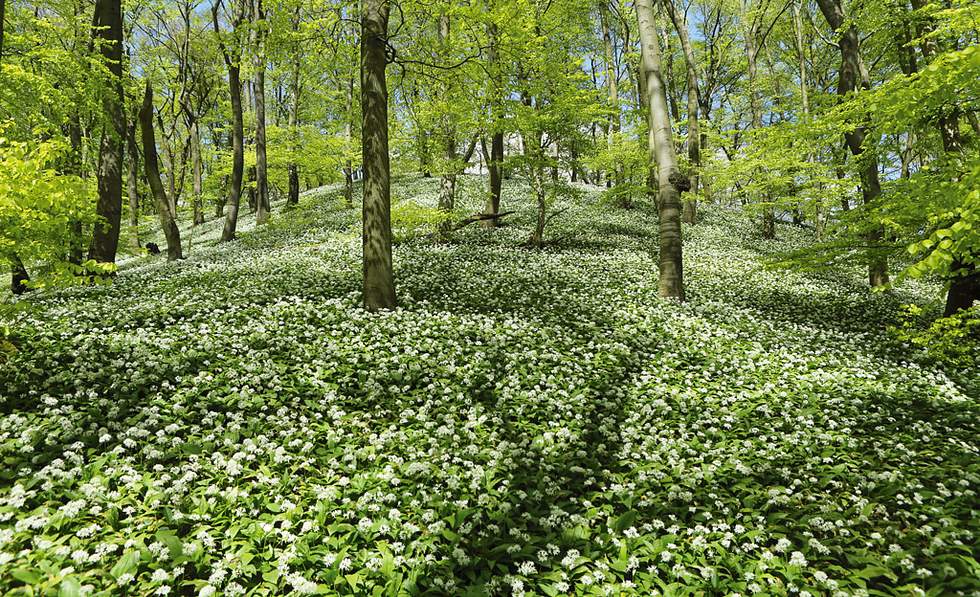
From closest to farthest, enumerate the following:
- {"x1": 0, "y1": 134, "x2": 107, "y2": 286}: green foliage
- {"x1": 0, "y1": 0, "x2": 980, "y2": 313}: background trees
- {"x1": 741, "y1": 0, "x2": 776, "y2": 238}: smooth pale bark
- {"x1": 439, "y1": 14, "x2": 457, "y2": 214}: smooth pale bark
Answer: {"x1": 0, "y1": 134, "x2": 107, "y2": 286}: green foliage, {"x1": 0, "y1": 0, "x2": 980, "y2": 313}: background trees, {"x1": 439, "y1": 14, "x2": 457, "y2": 214}: smooth pale bark, {"x1": 741, "y1": 0, "x2": 776, "y2": 238}: smooth pale bark

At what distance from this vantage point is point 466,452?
541 centimetres

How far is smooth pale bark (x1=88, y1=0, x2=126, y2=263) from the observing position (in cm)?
1277

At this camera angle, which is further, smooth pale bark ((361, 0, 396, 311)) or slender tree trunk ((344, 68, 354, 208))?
slender tree trunk ((344, 68, 354, 208))

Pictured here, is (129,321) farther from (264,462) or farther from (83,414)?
(264,462)

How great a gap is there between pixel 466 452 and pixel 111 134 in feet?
48.0

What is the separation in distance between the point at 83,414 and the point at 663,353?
8.85 metres

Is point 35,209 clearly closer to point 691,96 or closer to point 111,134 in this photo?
point 111,134

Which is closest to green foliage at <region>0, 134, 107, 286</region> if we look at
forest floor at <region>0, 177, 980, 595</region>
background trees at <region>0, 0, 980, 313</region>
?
background trees at <region>0, 0, 980, 313</region>

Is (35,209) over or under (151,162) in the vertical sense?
under

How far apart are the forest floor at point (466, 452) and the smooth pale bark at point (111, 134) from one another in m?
3.72

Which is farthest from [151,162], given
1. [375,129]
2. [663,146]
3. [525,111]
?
[663,146]

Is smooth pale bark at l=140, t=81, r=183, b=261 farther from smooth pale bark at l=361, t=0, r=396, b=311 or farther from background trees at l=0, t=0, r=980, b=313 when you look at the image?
smooth pale bark at l=361, t=0, r=396, b=311

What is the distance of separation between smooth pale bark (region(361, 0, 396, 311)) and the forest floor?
5.46ft

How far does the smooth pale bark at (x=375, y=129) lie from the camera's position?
8.95 meters
